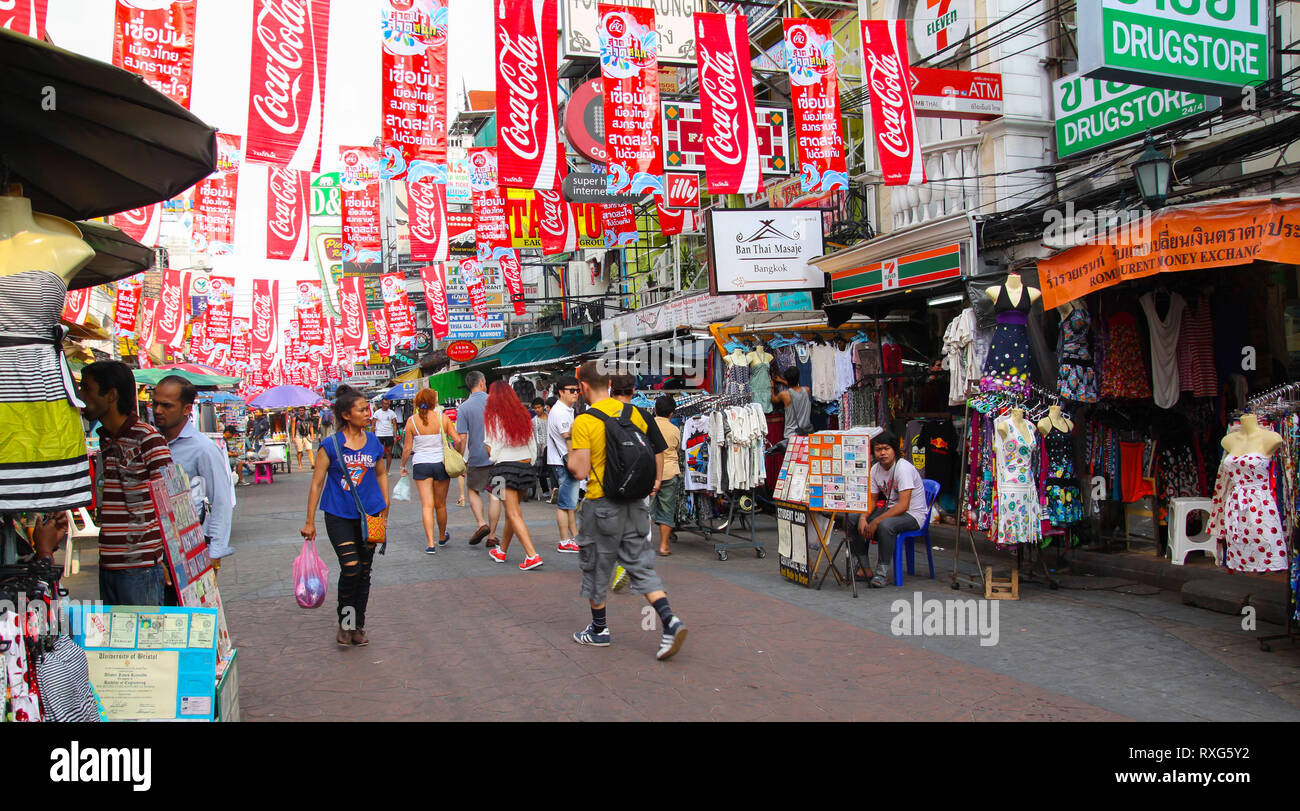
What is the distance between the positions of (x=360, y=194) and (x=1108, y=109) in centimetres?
1263

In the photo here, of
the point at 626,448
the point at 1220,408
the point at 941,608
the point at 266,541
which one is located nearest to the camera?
the point at 626,448

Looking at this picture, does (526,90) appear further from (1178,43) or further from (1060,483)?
(1060,483)

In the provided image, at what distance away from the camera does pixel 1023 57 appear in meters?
12.8

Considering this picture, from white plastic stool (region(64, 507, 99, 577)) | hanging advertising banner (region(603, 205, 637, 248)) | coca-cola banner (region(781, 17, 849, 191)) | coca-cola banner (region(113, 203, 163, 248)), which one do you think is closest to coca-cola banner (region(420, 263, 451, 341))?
hanging advertising banner (region(603, 205, 637, 248))

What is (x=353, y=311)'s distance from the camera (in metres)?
28.0

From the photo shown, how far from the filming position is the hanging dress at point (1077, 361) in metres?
9.05

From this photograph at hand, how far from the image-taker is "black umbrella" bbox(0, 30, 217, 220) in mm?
3438

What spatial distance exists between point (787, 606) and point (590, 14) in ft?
45.4

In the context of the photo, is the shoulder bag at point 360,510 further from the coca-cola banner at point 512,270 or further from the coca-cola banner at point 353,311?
the coca-cola banner at point 353,311

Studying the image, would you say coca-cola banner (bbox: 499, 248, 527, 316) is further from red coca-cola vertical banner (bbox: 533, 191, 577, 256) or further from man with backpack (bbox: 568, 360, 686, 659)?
man with backpack (bbox: 568, 360, 686, 659)

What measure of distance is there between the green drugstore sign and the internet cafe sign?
1135mm

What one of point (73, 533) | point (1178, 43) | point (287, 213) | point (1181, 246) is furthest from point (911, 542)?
point (287, 213)

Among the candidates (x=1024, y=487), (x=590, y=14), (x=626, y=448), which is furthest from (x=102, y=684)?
(x=590, y=14)

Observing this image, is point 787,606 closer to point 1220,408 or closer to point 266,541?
point 1220,408
